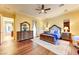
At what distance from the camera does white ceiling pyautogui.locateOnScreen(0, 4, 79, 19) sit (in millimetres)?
2441

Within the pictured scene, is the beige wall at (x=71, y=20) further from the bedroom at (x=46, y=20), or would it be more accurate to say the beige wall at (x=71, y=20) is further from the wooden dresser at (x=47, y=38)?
the wooden dresser at (x=47, y=38)

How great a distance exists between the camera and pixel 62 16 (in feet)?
8.57

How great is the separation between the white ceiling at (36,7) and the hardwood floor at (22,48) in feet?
2.66

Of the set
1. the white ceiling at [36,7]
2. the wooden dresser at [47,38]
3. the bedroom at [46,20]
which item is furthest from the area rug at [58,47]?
the white ceiling at [36,7]

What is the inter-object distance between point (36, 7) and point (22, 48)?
1161mm

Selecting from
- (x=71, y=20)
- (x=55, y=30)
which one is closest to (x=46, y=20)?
(x=55, y=30)

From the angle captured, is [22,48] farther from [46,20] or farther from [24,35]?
[46,20]

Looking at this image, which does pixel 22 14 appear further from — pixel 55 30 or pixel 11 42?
pixel 55 30

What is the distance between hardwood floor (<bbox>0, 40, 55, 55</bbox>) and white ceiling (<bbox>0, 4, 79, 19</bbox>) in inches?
32.0

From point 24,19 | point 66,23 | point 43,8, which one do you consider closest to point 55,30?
point 66,23

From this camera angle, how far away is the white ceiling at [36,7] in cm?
244

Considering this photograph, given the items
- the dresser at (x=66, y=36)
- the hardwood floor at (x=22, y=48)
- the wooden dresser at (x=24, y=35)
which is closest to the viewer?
the hardwood floor at (x=22, y=48)

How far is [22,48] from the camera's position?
2.57 metres
